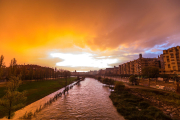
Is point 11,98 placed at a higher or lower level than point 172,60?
lower

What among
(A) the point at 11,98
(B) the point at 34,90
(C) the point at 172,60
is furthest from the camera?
(C) the point at 172,60

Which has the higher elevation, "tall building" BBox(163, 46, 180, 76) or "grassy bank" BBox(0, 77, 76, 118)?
"tall building" BBox(163, 46, 180, 76)

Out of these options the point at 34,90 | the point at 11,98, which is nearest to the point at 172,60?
the point at 11,98

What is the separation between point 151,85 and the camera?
167 ft

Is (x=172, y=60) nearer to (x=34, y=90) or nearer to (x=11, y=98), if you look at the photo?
(x=11, y=98)

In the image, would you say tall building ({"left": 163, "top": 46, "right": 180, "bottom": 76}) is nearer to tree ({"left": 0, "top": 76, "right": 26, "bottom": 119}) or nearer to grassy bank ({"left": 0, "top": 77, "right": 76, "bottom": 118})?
grassy bank ({"left": 0, "top": 77, "right": 76, "bottom": 118})

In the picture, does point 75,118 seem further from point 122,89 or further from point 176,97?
point 122,89

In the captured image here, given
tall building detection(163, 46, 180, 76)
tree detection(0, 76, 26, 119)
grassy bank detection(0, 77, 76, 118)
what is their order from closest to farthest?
tree detection(0, 76, 26, 119) → grassy bank detection(0, 77, 76, 118) → tall building detection(163, 46, 180, 76)

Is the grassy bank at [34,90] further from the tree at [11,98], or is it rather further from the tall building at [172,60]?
the tall building at [172,60]

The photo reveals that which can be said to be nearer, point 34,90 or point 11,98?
point 11,98

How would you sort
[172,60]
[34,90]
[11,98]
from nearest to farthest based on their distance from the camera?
1. [11,98]
2. [34,90]
3. [172,60]

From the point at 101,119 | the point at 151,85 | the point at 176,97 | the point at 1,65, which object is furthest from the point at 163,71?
the point at 1,65

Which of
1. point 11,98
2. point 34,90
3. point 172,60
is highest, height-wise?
point 172,60

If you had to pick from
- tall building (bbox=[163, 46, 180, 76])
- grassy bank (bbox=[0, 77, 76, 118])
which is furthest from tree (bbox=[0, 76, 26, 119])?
tall building (bbox=[163, 46, 180, 76])
